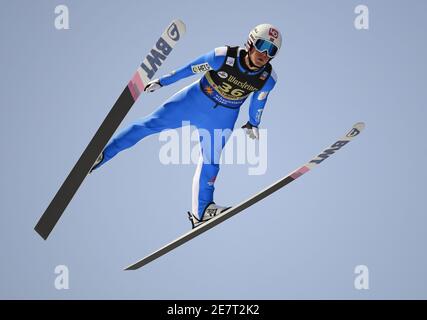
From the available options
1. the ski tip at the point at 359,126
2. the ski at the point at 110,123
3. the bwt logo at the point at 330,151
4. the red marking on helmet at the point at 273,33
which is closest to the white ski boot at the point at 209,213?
the bwt logo at the point at 330,151

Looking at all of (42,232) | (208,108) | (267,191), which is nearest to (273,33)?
(208,108)

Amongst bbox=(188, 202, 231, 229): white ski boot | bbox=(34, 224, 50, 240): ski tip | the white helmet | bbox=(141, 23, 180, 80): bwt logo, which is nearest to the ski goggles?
the white helmet

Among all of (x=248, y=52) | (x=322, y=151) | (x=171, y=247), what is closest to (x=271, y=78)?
(x=248, y=52)

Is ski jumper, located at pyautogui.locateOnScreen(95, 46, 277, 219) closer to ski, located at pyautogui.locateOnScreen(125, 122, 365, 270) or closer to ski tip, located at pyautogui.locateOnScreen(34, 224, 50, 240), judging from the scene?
ski, located at pyautogui.locateOnScreen(125, 122, 365, 270)

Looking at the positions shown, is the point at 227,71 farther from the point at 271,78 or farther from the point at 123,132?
the point at 123,132

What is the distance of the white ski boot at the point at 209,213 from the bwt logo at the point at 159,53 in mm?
1782

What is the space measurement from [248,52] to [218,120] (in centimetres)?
75

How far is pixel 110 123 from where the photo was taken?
6.92 metres

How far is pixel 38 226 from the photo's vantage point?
773 centimetres

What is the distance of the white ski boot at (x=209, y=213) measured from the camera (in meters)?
7.94

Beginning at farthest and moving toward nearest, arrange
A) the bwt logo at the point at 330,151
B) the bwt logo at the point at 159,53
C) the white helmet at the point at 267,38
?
the bwt logo at the point at 330,151 → the white helmet at the point at 267,38 → the bwt logo at the point at 159,53

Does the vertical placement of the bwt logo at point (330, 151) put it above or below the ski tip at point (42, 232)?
above

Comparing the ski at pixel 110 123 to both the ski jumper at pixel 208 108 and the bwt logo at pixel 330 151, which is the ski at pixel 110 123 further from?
the bwt logo at pixel 330 151

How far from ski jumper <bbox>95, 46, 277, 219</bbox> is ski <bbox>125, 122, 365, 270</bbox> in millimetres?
233
